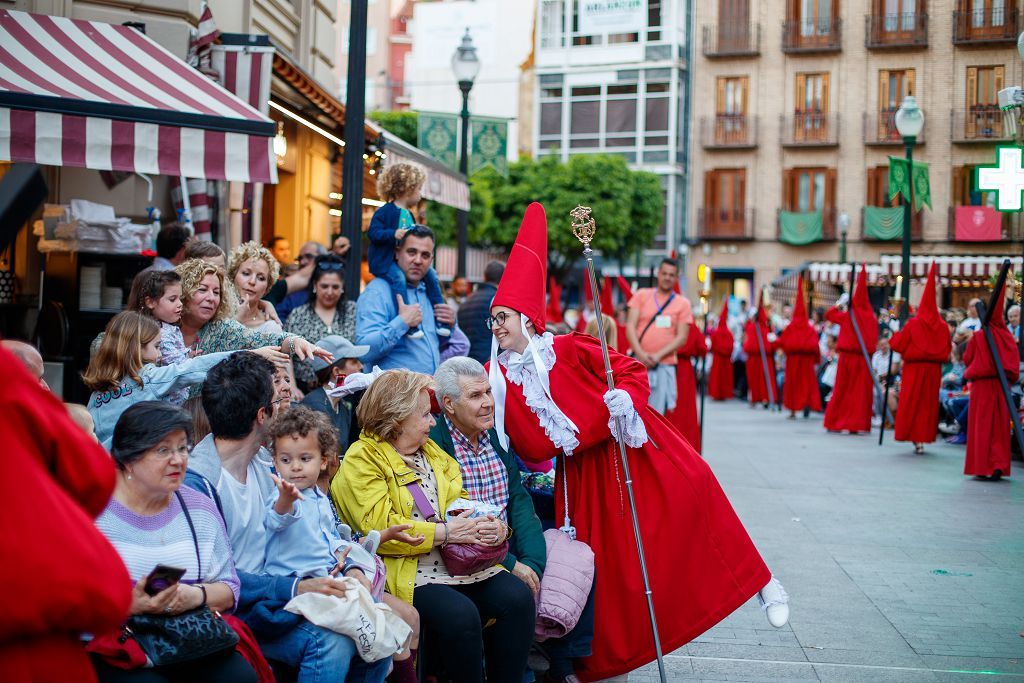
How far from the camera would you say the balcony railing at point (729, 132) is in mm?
45562

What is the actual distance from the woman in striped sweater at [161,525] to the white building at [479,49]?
50220 mm

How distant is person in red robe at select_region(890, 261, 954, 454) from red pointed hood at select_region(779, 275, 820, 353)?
7467 mm

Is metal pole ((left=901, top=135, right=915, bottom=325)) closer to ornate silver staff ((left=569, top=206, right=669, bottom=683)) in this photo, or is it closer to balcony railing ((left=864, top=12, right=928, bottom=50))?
balcony railing ((left=864, top=12, right=928, bottom=50))

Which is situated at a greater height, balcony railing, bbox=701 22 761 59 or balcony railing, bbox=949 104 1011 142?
balcony railing, bbox=701 22 761 59

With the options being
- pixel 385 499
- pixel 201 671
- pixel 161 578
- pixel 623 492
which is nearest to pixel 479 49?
pixel 623 492

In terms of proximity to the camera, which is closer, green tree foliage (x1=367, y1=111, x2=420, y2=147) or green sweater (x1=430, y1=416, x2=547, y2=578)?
green sweater (x1=430, y1=416, x2=547, y2=578)

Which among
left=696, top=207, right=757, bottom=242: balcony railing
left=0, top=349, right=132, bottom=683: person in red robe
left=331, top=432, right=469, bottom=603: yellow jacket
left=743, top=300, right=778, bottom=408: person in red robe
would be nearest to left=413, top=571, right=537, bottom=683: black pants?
left=331, top=432, right=469, bottom=603: yellow jacket

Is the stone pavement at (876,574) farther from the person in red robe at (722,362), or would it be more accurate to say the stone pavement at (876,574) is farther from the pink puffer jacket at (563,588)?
the person in red robe at (722,362)

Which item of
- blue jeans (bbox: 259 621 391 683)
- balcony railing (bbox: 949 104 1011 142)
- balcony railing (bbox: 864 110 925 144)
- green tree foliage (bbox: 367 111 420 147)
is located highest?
green tree foliage (bbox: 367 111 420 147)

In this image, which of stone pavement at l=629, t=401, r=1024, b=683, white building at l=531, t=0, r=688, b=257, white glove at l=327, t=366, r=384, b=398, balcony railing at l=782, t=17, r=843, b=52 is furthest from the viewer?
white building at l=531, t=0, r=688, b=257

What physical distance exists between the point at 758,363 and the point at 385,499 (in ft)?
77.6

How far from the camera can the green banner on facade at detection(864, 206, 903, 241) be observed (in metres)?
42.9

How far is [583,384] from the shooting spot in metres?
5.53

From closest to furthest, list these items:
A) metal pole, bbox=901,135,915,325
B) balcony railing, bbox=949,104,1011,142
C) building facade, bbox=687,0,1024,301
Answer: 1. metal pole, bbox=901,135,915,325
2. balcony railing, bbox=949,104,1011,142
3. building facade, bbox=687,0,1024,301
